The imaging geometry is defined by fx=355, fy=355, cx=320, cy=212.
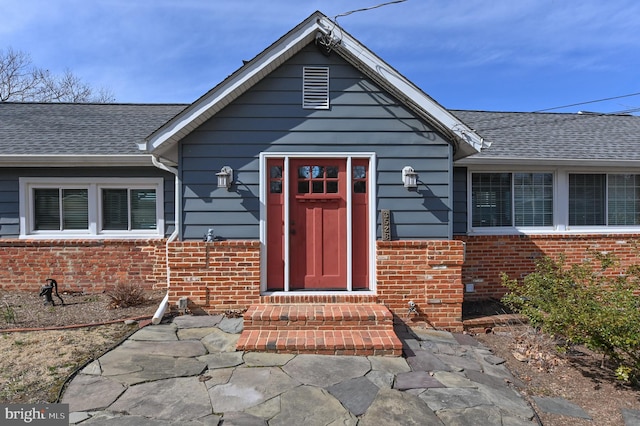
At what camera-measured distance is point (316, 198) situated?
5.22m

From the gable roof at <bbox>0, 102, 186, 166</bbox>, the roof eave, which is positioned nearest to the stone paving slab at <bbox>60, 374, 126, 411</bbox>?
the gable roof at <bbox>0, 102, 186, 166</bbox>

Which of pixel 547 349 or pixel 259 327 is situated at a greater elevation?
pixel 259 327

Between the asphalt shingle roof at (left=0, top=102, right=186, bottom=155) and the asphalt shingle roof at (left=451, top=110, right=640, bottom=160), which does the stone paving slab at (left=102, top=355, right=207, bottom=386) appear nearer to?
the asphalt shingle roof at (left=0, top=102, right=186, bottom=155)

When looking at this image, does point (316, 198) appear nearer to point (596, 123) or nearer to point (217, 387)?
point (217, 387)

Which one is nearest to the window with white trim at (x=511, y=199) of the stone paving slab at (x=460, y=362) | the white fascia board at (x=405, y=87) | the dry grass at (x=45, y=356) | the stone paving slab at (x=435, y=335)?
the white fascia board at (x=405, y=87)

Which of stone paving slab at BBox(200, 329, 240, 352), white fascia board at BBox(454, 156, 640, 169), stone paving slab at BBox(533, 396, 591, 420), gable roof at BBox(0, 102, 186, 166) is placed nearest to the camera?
stone paving slab at BBox(533, 396, 591, 420)

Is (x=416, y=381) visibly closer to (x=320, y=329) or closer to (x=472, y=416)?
(x=472, y=416)

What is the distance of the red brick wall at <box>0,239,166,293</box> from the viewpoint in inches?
265

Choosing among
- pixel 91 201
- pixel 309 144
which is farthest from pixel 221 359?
pixel 91 201

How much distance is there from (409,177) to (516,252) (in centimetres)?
325

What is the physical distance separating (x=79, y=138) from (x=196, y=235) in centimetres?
423

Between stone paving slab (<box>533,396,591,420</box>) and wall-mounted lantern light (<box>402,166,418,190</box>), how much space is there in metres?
2.86

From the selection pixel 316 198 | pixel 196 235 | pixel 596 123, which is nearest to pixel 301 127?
pixel 316 198

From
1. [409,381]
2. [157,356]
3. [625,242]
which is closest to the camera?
[409,381]
